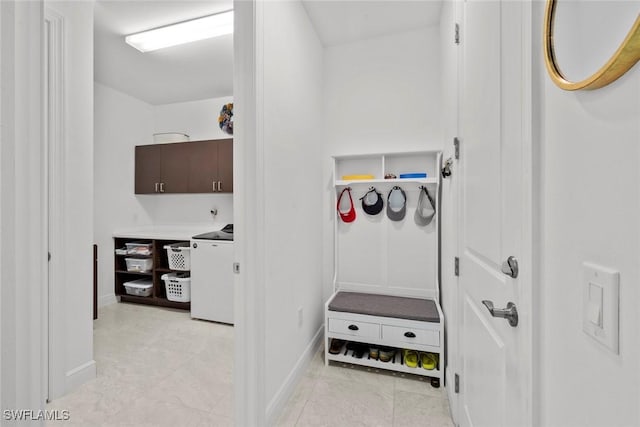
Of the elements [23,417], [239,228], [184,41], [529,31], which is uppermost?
[184,41]

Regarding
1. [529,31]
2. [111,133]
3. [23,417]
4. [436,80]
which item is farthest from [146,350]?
[436,80]

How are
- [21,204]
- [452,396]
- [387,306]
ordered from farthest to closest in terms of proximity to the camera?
1. [387,306]
2. [452,396]
3. [21,204]

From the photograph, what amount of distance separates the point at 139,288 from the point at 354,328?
273 cm

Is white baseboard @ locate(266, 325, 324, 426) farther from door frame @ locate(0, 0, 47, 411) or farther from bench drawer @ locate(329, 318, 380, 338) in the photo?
door frame @ locate(0, 0, 47, 411)

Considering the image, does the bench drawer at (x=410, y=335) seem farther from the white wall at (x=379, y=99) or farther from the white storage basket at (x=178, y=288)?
the white storage basket at (x=178, y=288)

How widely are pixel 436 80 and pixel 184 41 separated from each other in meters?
2.16

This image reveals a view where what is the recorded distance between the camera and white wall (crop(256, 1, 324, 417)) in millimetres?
1457

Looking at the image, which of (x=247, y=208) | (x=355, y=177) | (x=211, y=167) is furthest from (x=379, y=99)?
(x=211, y=167)

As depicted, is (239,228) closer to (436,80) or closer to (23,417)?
(23,417)

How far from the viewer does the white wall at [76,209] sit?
170 centimetres

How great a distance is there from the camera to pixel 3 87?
1.75 ft

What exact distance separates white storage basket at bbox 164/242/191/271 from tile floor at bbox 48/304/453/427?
0.88m

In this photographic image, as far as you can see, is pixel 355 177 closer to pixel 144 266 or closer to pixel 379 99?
pixel 379 99

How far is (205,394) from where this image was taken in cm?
174
